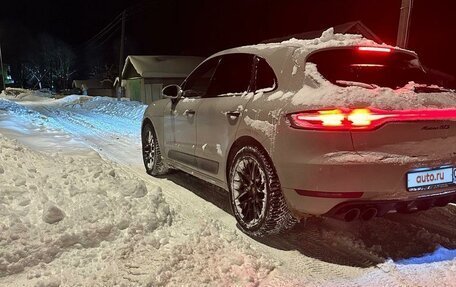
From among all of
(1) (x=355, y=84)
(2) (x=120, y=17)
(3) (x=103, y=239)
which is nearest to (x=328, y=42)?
(1) (x=355, y=84)

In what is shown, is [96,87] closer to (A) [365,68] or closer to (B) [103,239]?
(B) [103,239]

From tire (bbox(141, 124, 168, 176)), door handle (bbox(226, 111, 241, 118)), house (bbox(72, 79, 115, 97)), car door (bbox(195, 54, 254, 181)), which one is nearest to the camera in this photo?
door handle (bbox(226, 111, 241, 118))

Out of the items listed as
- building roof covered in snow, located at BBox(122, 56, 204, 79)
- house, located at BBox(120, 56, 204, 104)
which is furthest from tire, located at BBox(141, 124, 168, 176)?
building roof covered in snow, located at BBox(122, 56, 204, 79)

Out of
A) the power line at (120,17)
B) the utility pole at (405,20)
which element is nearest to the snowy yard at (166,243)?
the utility pole at (405,20)

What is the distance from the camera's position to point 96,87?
66.6 metres

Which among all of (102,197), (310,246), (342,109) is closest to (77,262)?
(102,197)

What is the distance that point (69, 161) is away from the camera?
5.34 meters

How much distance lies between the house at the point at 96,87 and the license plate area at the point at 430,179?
51.9 m

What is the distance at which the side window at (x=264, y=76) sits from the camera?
4.01 meters

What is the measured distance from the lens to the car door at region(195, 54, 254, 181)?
4.31 m

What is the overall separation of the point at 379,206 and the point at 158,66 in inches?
1439

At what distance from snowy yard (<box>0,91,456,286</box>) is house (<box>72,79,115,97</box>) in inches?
1975

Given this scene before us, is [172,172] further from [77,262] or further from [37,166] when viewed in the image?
[77,262]

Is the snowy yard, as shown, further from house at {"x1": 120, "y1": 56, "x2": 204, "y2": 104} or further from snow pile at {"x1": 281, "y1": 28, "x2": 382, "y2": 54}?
house at {"x1": 120, "y1": 56, "x2": 204, "y2": 104}
